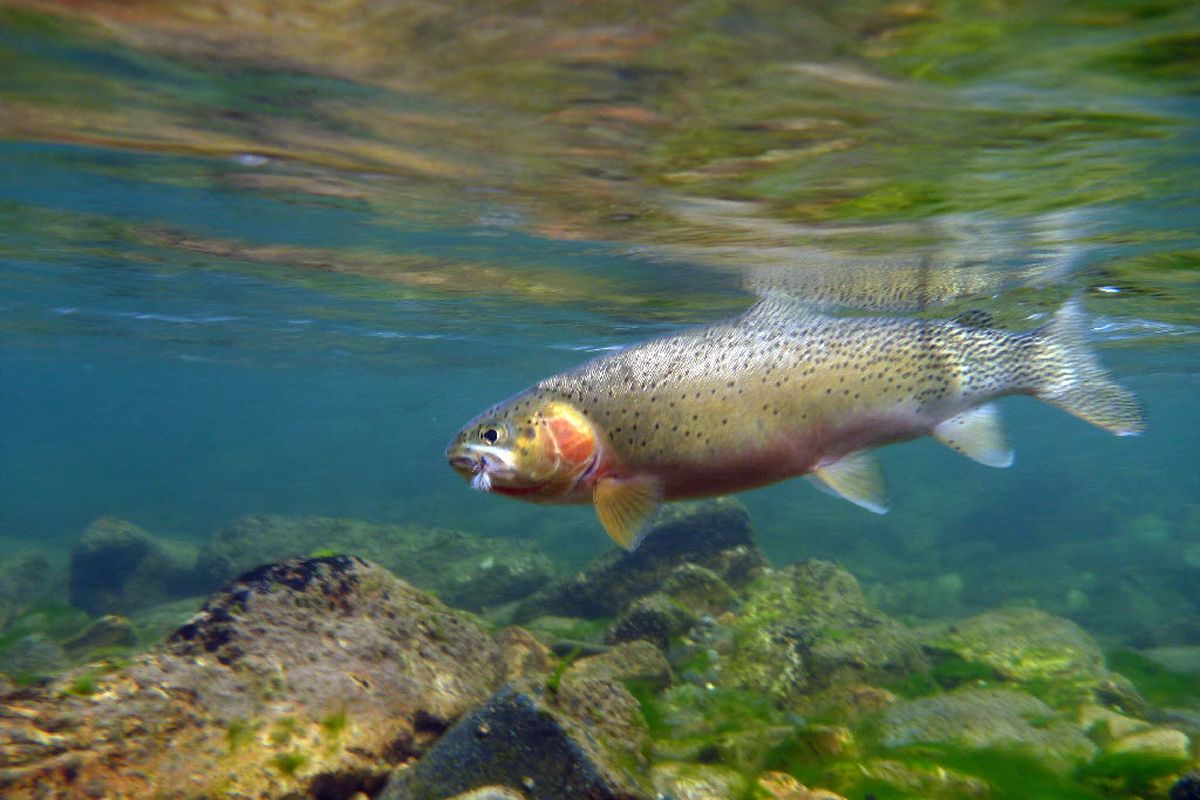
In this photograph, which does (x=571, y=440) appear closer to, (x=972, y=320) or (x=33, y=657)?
(x=972, y=320)

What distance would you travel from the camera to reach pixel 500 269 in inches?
610

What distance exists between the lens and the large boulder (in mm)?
18969

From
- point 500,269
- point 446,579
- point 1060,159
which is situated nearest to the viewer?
point 1060,159

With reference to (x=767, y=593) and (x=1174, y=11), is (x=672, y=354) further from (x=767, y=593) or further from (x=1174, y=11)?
(x=767, y=593)

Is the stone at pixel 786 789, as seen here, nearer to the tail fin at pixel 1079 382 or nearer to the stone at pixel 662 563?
the tail fin at pixel 1079 382

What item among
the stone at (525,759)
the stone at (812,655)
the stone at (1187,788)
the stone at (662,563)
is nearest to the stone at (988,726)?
the stone at (1187,788)

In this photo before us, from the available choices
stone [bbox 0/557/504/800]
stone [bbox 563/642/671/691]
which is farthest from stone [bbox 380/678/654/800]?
stone [bbox 563/642/671/691]

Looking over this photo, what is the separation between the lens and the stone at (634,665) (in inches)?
271

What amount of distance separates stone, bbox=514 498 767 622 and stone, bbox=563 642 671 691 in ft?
19.0

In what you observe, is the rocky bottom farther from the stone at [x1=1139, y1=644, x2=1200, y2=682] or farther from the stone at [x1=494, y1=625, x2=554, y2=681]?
the stone at [x1=1139, y1=644, x2=1200, y2=682]

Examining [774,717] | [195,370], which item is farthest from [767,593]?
[195,370]

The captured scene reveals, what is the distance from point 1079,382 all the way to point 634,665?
4.71 metres

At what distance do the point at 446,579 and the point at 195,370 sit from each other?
4212 centimetres

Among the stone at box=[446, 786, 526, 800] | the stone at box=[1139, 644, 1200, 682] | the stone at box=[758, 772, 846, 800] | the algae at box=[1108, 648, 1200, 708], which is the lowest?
the stone at box=[1139, 644, 1200, 682]
